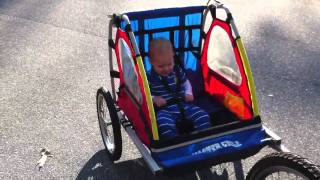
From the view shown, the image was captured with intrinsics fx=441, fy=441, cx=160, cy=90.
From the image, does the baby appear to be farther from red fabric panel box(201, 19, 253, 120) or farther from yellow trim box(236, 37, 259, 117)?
yellow trim box(236, 37, 259, 117)

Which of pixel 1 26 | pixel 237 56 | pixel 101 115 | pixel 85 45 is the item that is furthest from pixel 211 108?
pixel 1 26

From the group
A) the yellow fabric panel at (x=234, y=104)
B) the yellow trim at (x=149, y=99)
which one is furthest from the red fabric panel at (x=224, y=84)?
the yellow trim at (x=149, y=99)

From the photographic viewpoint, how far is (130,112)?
305cm

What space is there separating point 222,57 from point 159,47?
18.0 inches

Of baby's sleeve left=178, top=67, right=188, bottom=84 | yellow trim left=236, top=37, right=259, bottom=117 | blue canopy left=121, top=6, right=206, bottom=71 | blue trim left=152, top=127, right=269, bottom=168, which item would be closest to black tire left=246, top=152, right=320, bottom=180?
blue trim left=152, top=127, right=269, bottom=168

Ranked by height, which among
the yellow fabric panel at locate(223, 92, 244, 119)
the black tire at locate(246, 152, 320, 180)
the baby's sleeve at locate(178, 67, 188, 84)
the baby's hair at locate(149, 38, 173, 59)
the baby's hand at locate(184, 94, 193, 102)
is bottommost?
the black tire at locate(246, 152, 320, 180)

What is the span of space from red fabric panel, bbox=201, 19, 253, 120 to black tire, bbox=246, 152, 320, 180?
1.45 feet

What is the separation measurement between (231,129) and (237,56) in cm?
50

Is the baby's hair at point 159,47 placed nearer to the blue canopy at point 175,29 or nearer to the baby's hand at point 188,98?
the blue canopy at point 175,29

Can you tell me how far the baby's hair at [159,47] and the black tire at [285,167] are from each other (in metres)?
1.02

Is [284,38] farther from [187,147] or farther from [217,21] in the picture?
[187,147]

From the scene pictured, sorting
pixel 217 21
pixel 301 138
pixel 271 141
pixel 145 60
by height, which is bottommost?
pixel 301 138

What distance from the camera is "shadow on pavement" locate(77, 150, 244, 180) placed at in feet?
10.3

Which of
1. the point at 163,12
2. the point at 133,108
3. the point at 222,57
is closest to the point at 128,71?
the point at 133,108
